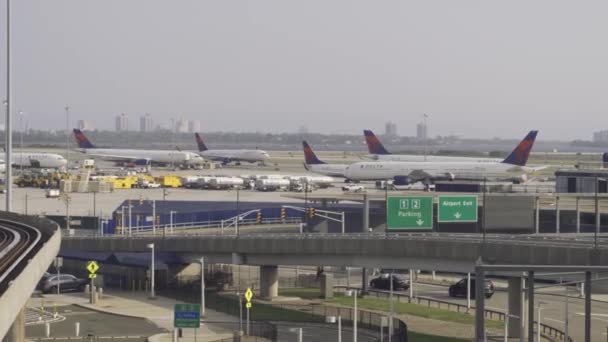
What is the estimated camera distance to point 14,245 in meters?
38.5

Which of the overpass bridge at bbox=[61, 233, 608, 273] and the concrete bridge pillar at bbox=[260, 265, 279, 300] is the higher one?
the overpass bridge at bbox=[61, 233, 608, 273]

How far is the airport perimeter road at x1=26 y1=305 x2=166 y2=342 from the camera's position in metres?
50.0

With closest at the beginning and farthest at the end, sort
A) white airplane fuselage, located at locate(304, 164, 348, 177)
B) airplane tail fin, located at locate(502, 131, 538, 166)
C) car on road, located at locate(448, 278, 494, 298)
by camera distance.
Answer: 1. car on road, located at locate(448, 278, 494, 298)
2. airplane tail fin, located at locate(502, 131, 538, 166)
3. white airplane fuselage, located at locate(304, 164, 348, 177)

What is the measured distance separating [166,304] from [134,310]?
2757 millimetres

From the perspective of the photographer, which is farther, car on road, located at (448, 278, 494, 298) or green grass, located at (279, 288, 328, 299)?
car on road, located at (448, 278, 494, 298)

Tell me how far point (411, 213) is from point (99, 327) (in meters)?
20.4

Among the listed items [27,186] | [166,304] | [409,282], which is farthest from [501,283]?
[27,186]

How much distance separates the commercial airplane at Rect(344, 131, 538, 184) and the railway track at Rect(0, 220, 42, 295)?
11022 centimetres

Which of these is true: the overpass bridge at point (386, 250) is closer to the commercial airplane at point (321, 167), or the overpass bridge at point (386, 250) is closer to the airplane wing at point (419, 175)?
the airplane wing at point (419, 175)

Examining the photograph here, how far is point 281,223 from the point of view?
97125 mm

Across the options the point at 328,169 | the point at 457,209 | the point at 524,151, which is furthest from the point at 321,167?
the point at 457,209

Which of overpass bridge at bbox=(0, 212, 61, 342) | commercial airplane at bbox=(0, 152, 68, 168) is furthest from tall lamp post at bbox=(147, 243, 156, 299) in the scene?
commercial airplane at bbox=(0, 152, 68, 168)

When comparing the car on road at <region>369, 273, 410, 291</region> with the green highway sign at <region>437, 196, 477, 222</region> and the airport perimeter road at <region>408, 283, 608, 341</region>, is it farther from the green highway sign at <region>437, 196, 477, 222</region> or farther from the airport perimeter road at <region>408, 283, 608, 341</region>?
the green highway sign at <region>437, 196, 477, 222</region>

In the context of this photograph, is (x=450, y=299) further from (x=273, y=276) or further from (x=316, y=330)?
(x=316, y=330)
